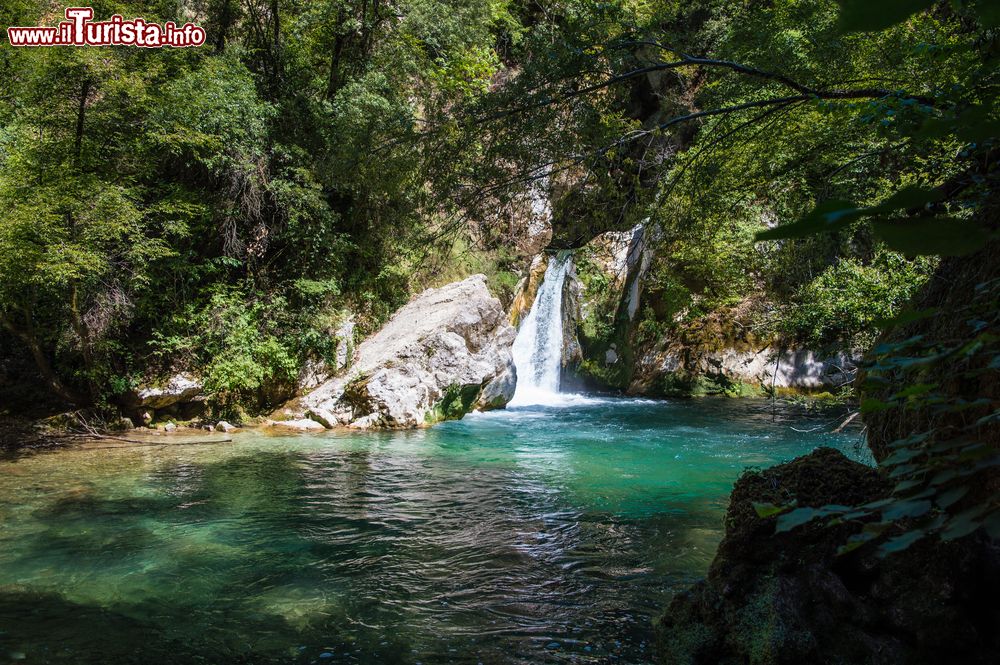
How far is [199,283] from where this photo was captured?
1313 centimetres

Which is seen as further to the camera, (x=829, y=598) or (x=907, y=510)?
(x=829, y=598)

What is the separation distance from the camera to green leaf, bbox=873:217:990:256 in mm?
596

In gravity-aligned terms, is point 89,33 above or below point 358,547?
above

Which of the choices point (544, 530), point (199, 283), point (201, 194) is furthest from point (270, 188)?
point (544, 530)

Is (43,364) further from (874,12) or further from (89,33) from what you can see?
(874,12)

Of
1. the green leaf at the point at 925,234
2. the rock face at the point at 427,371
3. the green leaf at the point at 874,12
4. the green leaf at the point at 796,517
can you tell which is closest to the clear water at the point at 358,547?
the rock face at the point at 427,371

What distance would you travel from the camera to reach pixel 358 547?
18.4 ft

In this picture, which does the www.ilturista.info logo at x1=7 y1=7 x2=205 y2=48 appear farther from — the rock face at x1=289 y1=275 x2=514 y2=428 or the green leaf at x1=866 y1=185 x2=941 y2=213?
the green leaf at x1=866 y1=185 x2=941 y2=213

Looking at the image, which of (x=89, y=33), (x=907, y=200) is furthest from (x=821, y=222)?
(x=89, y=33)

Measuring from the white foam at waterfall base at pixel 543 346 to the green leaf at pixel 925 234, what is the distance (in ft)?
48.5

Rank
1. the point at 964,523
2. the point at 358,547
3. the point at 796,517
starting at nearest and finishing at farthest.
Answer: the point at 964,523 → the point at 796,517 → the point at 358,547

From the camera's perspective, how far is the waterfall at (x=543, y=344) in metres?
15.8

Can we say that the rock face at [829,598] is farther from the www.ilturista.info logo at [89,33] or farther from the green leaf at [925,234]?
the www.ilturista.info logo at [89,33]

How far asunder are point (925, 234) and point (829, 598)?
10.7 feet
